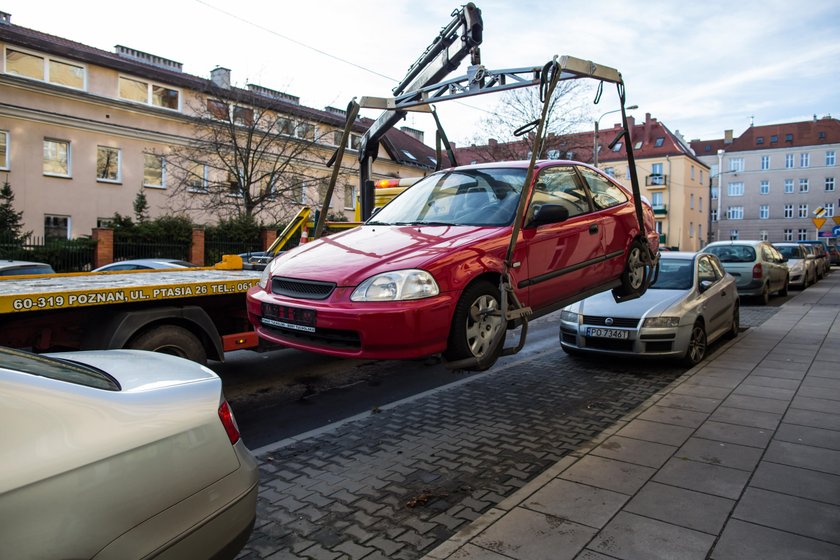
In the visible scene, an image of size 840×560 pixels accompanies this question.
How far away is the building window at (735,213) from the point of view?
8356 centimetres

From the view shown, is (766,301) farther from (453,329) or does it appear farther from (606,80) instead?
(453,329)

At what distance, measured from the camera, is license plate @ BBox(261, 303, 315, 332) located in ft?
13.1

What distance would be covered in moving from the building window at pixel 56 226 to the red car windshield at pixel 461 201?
25.3m

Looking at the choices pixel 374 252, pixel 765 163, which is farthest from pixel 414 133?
pixel 765 163

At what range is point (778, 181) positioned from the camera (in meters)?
81.0

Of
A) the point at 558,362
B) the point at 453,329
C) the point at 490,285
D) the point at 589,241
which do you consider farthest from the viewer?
the point at 558,362

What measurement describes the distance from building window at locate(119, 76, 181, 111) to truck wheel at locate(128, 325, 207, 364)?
2740 cm

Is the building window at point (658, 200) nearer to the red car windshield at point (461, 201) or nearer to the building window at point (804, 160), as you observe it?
the building window at point (804, 160)

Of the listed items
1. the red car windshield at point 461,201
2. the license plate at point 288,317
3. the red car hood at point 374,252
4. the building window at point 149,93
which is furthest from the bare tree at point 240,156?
the license plate at point 288,317

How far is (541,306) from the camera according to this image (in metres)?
4.88

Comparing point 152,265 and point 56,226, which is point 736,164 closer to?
point 56,226

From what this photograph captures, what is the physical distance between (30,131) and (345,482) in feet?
90.9

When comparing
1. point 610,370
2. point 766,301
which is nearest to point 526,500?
point 610,370

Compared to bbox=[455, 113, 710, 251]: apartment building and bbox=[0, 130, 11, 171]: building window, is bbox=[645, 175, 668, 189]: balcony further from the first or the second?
bbox=[0, 130, 11, 171]: building window
